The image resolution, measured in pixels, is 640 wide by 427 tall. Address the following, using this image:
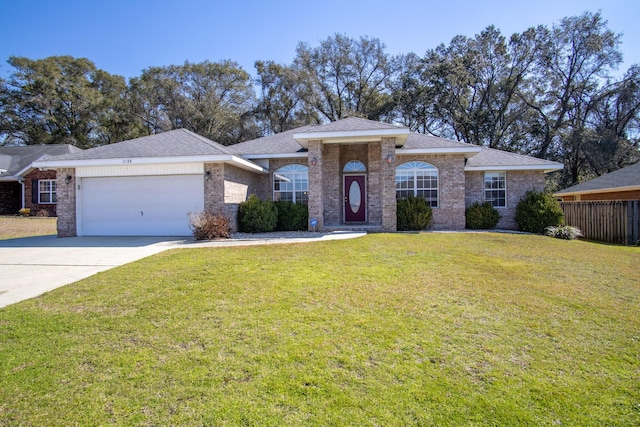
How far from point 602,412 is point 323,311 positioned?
298cm

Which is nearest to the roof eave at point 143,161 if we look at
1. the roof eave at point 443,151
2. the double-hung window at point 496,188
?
the roof eave at point 443,151

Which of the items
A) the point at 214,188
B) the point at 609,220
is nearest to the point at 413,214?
the point at 609,220

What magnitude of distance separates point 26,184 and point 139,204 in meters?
17.0

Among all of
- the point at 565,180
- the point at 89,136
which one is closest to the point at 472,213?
the point at 565,180

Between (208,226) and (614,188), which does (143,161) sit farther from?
(614,188)

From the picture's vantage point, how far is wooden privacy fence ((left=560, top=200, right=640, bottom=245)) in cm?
1286

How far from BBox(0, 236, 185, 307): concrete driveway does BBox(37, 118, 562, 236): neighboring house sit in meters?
1.41

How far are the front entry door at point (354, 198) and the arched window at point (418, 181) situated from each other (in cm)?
166

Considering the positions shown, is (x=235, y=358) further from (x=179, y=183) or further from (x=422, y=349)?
(x=179, y=183)

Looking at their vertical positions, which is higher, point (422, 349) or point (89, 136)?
point (89, 136)

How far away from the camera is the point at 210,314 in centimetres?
455

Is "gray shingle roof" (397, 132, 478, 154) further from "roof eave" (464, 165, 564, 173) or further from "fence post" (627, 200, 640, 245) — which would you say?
"fence post" (627, 200, 640, 245)

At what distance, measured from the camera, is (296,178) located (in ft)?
51.4

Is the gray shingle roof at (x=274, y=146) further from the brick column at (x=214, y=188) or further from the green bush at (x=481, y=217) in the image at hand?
the green bush at (x=481, y=217)
